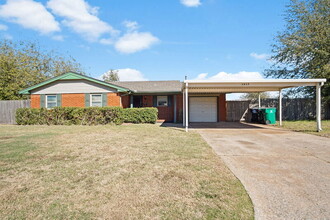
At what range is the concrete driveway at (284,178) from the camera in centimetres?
229

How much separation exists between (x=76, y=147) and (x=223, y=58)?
45.9ft

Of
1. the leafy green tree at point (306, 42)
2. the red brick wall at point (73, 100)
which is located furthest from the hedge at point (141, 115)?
the leafy green tree at point (306, 42)

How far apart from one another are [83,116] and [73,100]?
2.90 metres

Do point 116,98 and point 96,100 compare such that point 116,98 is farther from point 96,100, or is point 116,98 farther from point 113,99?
point 96,100

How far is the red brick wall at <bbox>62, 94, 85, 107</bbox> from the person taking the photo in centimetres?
1395

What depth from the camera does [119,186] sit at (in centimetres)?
295

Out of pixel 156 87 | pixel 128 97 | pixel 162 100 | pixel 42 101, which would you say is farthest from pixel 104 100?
pixel 42 101

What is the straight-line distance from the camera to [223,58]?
51.0 feet

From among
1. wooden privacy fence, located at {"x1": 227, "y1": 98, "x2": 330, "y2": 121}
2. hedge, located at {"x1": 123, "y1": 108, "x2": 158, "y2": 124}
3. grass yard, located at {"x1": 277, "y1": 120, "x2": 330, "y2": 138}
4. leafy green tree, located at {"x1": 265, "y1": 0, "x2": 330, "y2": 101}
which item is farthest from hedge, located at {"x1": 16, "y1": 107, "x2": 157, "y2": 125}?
leafy green tree, located at {"x1": 265, "y1": 0, "x2": 330, "y2": 101}

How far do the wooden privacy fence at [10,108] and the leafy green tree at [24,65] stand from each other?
4.30 metres

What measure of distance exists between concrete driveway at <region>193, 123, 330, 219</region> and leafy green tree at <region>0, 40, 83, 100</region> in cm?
2225

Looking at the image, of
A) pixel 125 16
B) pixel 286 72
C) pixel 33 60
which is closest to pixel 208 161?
pixel 125 16

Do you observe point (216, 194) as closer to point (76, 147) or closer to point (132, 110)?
point (76, 147)

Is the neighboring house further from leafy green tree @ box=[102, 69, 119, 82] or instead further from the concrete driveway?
leafy green tree @ box=[102, 69, 119, 82]
